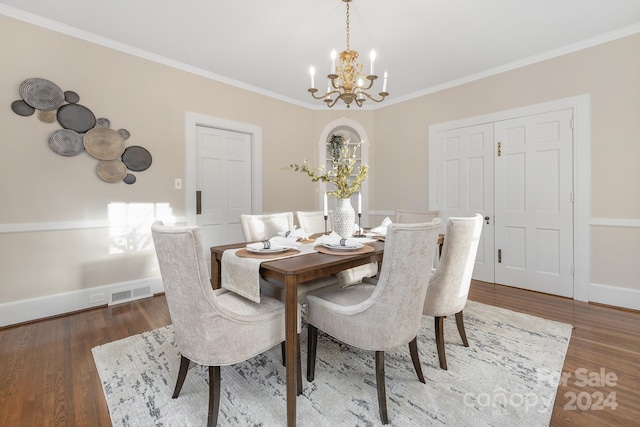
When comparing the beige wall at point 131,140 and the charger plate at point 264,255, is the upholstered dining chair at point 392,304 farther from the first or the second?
the beige wall at point 131,140

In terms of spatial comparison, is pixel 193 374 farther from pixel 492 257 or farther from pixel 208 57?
pixel 492 257

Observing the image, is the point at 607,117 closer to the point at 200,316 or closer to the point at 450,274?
the point at 450,274

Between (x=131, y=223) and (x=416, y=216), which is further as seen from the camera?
(x=131, y=223)

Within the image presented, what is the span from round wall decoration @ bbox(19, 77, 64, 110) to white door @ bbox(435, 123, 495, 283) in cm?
423

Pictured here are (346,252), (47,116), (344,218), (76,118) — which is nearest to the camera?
(346,252)

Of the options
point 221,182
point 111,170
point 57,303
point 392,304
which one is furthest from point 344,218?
point 57,303

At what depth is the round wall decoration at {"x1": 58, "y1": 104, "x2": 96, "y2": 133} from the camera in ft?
8.74

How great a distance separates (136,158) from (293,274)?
2652 millimetres

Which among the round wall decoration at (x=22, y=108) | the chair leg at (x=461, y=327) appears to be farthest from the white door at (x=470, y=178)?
the round wall decoration at (x=22, y=108)

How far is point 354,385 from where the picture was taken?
167cm

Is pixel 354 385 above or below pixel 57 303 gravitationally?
below

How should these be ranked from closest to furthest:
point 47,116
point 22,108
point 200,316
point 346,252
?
1. point 200,316
2. point 346,252
3. point 22,108
4. point 47,116

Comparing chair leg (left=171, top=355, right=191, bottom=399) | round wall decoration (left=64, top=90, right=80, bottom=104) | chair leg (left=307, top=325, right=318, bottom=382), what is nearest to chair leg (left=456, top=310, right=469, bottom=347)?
chair leg (left=307, top=325, right=318, bottom=382)

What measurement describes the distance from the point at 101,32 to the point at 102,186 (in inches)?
56.7
